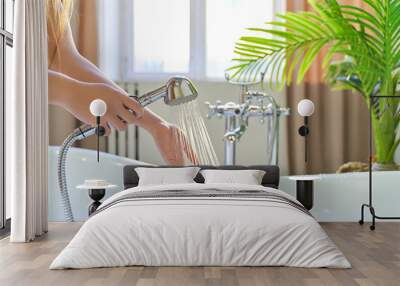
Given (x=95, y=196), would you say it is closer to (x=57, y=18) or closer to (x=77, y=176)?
(x=77, y=176)

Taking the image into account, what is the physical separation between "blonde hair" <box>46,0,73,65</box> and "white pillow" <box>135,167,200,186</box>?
1.42 metres

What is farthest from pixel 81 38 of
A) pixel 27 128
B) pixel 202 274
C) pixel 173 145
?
pixel 202 274

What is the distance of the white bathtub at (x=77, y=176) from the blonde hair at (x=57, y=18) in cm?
95

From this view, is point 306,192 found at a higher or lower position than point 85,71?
lower

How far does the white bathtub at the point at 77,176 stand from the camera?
5887mm

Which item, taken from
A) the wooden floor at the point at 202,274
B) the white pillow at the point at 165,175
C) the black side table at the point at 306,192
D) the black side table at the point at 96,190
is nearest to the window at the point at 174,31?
the white pillow at the point at 165,175

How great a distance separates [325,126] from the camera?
21.1 feet

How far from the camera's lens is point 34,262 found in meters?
4.00

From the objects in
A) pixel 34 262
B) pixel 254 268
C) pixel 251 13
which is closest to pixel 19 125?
pixel 34 262

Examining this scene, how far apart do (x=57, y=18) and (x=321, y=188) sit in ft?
9.24

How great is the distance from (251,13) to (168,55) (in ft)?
2.89

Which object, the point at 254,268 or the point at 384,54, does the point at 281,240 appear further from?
the point at 384,54

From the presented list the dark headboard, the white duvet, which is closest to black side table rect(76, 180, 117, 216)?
→ the dark headboard

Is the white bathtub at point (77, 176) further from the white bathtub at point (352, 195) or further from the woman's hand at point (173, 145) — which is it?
the white bathtub at point (352, 195)
